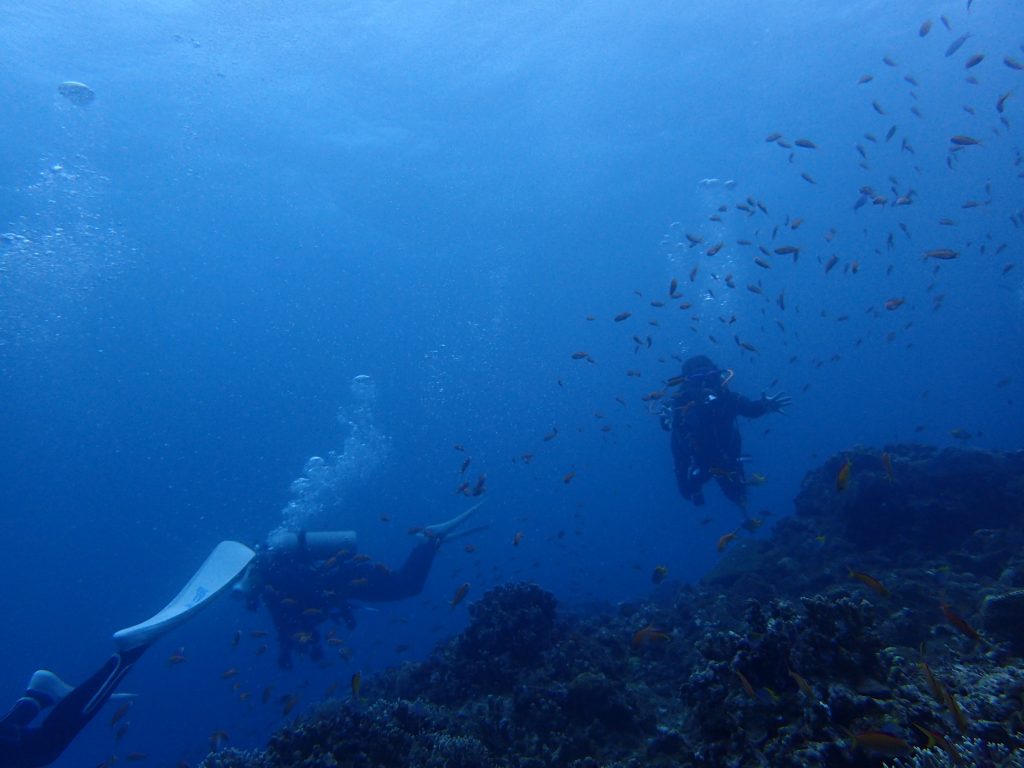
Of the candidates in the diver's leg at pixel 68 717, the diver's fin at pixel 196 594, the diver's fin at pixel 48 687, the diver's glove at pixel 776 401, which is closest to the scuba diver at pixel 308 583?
the diver's fin at pixel 196 594

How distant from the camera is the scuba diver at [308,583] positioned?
12.2 meters

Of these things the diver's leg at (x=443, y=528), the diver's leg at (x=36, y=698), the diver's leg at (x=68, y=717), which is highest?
the diver's leg at (x=443, y=528)

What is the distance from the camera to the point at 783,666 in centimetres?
440

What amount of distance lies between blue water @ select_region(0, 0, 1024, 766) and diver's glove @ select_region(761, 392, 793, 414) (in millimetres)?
2560

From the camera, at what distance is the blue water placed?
1147 inches

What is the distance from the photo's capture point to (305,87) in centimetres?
3173

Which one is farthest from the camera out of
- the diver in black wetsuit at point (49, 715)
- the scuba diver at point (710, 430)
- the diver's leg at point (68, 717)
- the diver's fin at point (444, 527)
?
the diver's fin at point (444, 527)

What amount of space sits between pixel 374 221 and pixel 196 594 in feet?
140

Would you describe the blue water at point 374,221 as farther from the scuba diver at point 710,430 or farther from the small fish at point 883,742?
the small fish at point 883,742

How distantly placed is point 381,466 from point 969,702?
10918cm

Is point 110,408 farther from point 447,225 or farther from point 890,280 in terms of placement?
point 890,280

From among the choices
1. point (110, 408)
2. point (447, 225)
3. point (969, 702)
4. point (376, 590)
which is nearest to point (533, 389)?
point (110, 408)

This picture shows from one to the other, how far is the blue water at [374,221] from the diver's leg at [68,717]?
839 centimetres

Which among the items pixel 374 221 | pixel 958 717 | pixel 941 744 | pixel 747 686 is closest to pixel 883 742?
pixel 941 744
